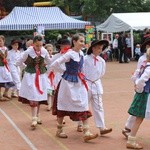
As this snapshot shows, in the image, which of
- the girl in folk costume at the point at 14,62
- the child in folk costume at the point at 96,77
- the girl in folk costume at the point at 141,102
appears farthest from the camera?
the girl in folk costume at the point at 14,62

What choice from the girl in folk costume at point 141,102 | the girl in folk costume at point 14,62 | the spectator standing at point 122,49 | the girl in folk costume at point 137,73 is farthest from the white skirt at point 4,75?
the spectator standing at point 122,49

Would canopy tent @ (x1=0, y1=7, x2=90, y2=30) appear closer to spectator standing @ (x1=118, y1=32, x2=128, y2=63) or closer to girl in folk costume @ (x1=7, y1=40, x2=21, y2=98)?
spectator standing @ (x1=118, y1=32, x2=128, y2=63)

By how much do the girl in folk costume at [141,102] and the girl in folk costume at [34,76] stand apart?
91.0 inches

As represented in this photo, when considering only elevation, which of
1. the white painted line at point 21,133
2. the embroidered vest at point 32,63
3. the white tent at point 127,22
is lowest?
the white painted line at point 21,133

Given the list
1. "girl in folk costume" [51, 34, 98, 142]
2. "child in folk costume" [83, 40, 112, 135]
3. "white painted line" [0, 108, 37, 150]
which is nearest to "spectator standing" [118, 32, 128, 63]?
"white painted line" [0, 108, 37, 150]

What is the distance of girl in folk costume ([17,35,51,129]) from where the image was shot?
8.40 meters

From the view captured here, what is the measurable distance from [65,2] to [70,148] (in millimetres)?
29809

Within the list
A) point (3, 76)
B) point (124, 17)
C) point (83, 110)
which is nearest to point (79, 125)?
point (83, 110)

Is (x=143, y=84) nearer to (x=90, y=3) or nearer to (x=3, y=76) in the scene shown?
(x=3, y=76)

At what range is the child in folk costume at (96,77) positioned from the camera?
7.35m

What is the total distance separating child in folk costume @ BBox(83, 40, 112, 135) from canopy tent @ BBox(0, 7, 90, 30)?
1712 cm

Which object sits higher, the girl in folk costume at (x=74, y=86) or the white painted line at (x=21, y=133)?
the girl in folk costume at (x=74, y=86)

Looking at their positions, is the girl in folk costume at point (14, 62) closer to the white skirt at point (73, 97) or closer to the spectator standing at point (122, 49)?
the white skirt at point (73, 97)

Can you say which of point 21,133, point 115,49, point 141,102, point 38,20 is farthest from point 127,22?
point 141,102
